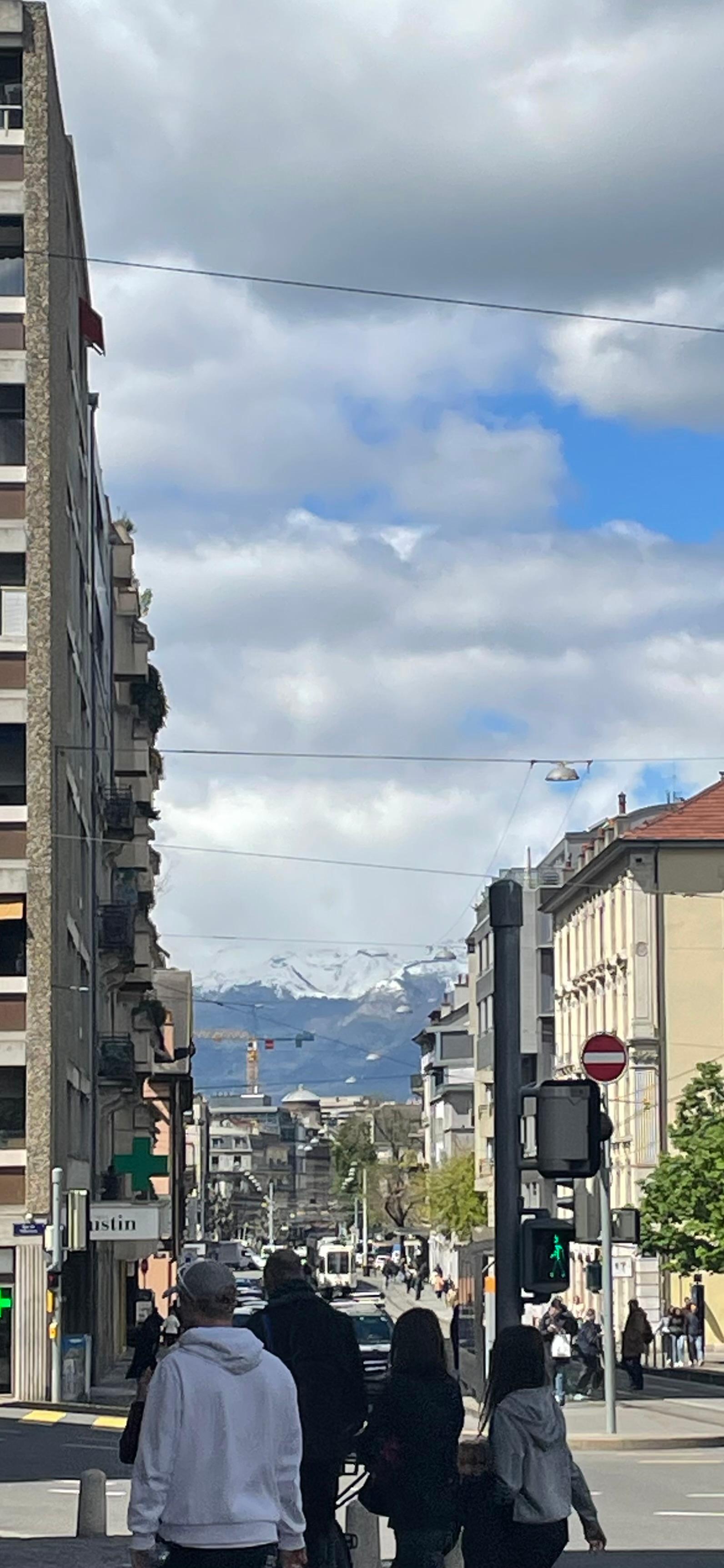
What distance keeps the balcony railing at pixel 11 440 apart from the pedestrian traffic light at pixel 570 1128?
40.2 meters

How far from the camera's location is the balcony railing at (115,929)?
6262 cm

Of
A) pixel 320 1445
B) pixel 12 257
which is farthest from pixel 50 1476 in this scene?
pixel 12 257

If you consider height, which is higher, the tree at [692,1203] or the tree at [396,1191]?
the tree at [692,1203]

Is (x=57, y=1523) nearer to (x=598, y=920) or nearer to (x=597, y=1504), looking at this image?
(x=597, y=1504)

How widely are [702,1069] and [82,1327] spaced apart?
16.3 metres

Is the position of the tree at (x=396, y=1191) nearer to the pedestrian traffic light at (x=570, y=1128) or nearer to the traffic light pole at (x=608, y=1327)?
the traffic light pole at (x=608, y=1327)

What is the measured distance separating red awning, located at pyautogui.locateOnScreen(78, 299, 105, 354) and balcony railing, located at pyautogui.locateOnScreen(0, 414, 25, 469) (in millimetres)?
11684

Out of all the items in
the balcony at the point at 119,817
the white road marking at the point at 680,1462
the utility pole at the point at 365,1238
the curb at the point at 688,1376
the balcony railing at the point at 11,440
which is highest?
the balcony railing at the point at 11,440

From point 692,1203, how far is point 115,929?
1642 centimetres

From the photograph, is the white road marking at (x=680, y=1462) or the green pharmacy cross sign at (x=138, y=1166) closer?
the white road marking at (x=680, y=1462)

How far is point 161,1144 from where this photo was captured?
113 meters

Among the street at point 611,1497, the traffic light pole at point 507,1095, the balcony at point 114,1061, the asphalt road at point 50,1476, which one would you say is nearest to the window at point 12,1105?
the asphalt road at point 50,1476

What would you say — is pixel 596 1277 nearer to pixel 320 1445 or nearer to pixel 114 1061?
pixel 320 1445

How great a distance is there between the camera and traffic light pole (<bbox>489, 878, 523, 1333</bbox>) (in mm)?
11742
